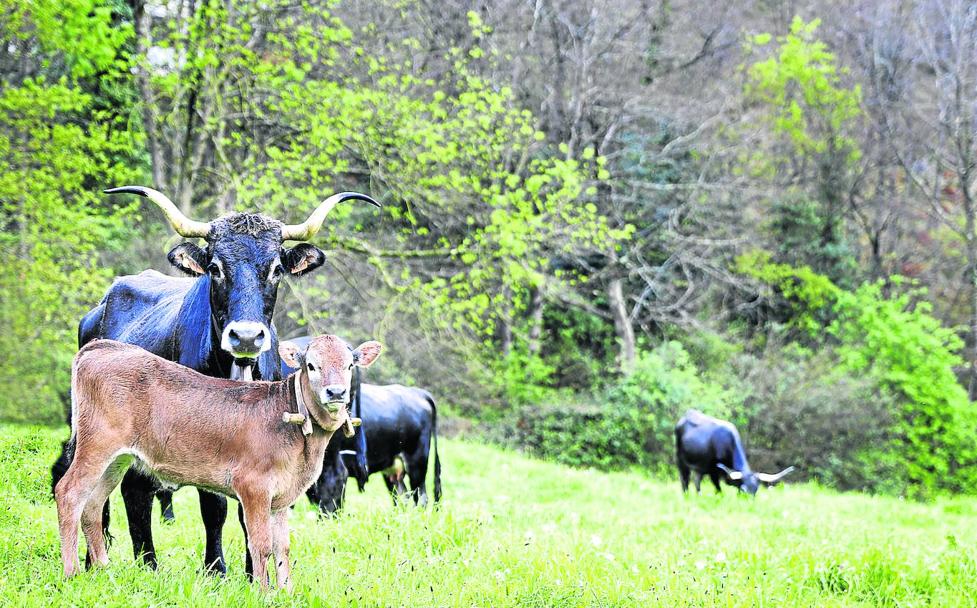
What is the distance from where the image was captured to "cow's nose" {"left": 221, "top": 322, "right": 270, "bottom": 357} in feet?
15.8

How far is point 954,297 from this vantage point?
32531 mm

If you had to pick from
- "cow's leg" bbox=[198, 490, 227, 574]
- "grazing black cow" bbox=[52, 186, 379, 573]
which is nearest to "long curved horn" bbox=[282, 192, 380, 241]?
"grazing black cow" bbox=[52, 186, 379, 573]

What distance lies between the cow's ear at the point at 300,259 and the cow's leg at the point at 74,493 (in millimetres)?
1626

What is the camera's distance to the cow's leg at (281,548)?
4.79m

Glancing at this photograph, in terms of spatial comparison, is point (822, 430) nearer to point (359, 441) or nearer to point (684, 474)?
point (684, 474)

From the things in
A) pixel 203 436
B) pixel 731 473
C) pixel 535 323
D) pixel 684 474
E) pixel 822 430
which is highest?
pixel 203 436

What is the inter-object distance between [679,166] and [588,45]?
4800 millimetres

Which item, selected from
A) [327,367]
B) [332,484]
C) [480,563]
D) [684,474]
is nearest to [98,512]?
[327,367]

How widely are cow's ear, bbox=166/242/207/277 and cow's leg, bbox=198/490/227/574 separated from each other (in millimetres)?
1359

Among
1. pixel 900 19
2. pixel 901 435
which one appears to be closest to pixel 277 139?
pixel 901 435

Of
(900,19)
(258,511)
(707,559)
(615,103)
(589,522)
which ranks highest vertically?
(900,19)

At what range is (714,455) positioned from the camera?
16.0 m

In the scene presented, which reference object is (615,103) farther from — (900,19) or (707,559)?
(707,559)

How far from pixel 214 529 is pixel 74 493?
104cm
